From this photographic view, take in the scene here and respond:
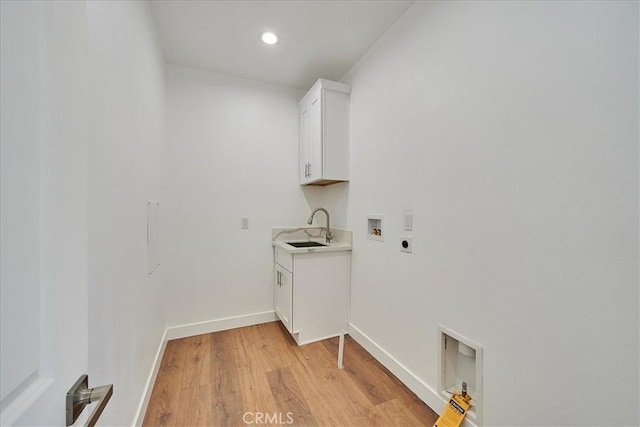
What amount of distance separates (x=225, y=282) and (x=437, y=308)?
1924 millimetres

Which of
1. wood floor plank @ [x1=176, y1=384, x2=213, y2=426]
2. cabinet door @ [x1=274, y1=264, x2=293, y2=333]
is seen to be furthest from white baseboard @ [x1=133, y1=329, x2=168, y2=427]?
cabinet door @ [x1=274, y1=264, x2=293, y2=333]

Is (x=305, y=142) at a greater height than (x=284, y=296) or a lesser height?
greater

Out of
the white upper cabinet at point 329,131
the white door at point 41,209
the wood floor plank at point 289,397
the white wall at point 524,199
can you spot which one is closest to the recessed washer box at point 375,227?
the white wall at point 524,199

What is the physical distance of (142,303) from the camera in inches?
56.5

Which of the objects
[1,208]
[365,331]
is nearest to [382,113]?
[365,331]

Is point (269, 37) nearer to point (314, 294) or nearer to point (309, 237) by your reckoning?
point (309, 237)

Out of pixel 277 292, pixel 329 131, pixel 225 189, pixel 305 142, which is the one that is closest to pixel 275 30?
pixel 329 131

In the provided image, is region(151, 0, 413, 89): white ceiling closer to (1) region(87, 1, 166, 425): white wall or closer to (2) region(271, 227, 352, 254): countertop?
(1) region(87, 1, 166, 425): white wall

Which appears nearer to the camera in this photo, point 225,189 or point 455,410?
point 455,410

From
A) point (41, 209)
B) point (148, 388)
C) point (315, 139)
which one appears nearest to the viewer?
point (41, 209)

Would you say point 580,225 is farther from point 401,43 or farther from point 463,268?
point 401,43

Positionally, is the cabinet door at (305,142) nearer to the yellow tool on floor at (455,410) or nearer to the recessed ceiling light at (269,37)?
the recessed ceiling light at (269,37)

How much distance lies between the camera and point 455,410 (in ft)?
4.34

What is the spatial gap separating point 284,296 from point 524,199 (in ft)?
6.27
